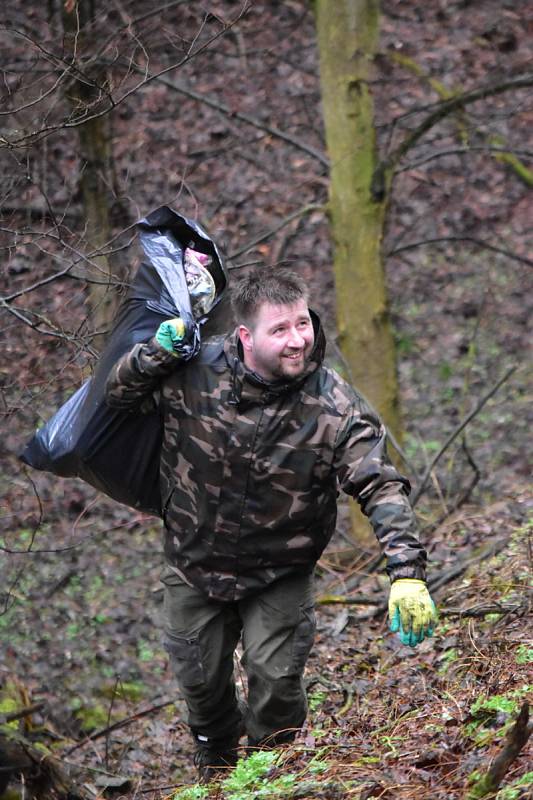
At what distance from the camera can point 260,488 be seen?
448 centimetres

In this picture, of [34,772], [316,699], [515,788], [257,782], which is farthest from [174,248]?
[34,772]

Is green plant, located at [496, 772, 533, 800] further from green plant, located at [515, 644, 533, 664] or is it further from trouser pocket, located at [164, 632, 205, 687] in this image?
trouser pocket, located at [164, 632, 205, 687]

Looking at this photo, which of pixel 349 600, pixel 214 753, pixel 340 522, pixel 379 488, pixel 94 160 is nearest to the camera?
pixel 379 488

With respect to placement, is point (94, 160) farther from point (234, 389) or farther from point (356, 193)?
point (234, 389)

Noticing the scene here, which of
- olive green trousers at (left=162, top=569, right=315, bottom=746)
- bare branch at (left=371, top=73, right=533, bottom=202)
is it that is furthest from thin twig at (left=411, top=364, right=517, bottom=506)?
olive green trousers at (left=162, top=569, right=315, bottom=746)

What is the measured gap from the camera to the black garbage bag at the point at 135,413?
4.79 metres

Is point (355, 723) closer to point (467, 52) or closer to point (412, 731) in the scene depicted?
point (412, 731)

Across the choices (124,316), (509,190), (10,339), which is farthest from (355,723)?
(509,190)

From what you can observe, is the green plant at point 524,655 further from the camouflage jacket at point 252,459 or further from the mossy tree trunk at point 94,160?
the mossy tree trunk at point 94,160

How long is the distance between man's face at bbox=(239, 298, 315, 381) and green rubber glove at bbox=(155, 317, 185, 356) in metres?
0.32

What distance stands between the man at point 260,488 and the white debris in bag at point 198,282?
0.23m

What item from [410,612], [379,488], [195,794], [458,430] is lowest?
[195,794]

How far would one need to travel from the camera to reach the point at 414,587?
13.3 ft

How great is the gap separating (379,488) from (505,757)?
141 centimetres
